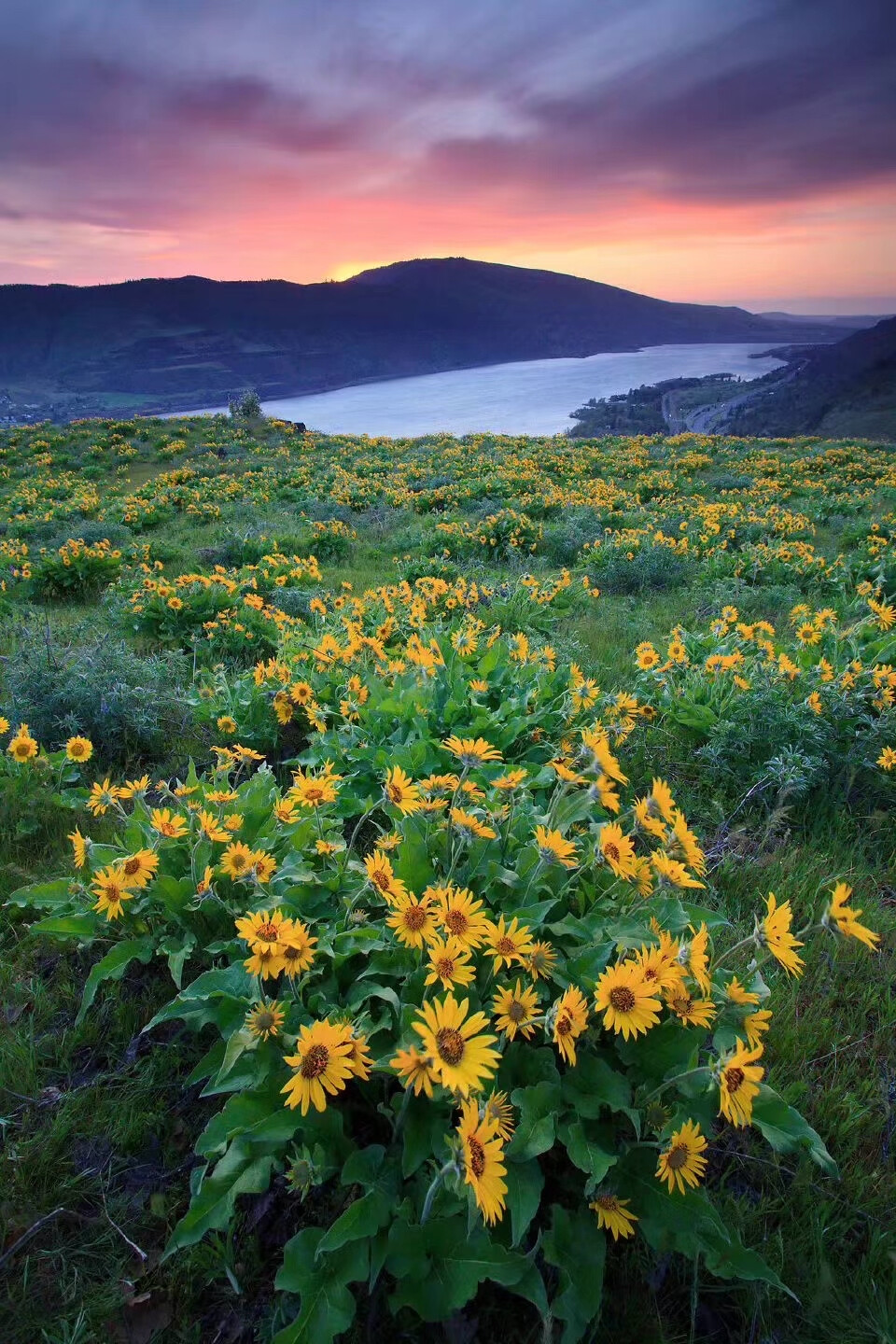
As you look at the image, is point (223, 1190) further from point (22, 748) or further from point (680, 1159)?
point (22, 748)

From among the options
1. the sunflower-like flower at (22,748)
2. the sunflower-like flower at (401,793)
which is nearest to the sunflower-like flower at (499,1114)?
the sunflower-like flower at (401,793)

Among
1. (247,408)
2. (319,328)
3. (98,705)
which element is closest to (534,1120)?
(98,705)

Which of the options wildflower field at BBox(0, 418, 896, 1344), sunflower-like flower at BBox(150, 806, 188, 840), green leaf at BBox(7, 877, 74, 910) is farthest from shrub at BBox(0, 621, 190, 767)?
sunflower-like flower at BBox(150, 806, 188, 840)

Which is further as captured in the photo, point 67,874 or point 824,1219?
point 67,874

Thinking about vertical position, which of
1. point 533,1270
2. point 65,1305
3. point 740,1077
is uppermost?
point 740,1077

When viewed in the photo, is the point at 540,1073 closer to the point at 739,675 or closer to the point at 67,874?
the point at 67,874

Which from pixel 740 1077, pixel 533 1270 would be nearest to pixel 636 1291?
pixel 533 1270
